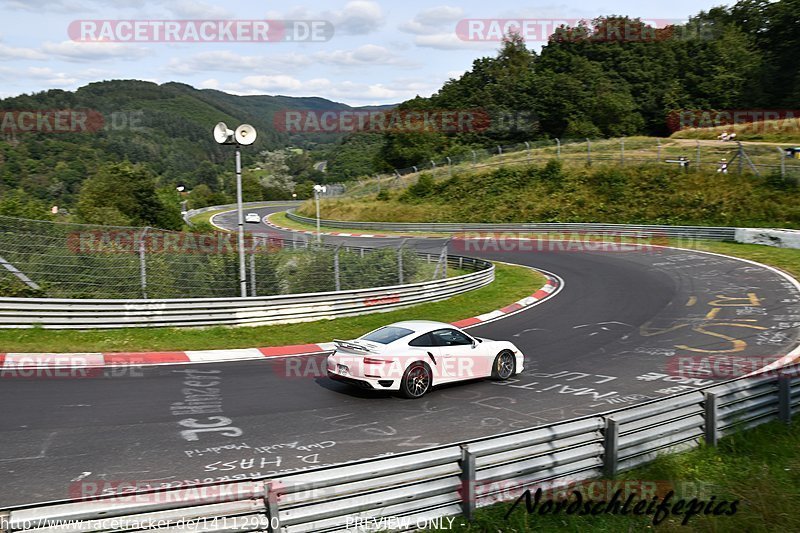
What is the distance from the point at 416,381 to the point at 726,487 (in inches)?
212

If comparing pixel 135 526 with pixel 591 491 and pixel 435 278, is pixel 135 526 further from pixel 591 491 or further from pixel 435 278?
pixel 435 278

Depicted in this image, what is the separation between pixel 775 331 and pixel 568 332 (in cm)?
502

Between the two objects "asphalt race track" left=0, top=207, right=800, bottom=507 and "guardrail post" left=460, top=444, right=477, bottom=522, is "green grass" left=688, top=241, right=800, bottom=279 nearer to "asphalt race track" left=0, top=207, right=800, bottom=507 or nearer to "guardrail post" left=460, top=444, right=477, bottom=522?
"asphalt race track" left=0, top=207, right=800, bottom=507

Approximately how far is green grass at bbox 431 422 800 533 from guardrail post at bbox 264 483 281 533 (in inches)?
70.2

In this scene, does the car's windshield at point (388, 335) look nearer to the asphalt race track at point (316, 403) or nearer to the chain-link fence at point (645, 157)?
the asphalt race track at point (316, 403)

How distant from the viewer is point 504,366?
12711 millimetres

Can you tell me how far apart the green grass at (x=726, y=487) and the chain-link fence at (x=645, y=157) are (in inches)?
1397

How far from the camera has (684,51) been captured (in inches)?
3467

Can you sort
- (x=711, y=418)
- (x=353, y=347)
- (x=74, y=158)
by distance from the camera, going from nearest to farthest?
(x=711, y=418)
(x=353, y=347)
(x=74, y=158)

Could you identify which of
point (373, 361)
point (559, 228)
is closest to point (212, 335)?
point (373, 361)

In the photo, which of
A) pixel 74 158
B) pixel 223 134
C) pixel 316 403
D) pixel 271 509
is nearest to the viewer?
pixel 271 509

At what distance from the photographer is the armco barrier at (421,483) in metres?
4.83

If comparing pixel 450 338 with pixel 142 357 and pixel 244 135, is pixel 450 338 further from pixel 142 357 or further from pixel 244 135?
pixel 244 135

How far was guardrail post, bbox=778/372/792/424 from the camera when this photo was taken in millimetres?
9445
